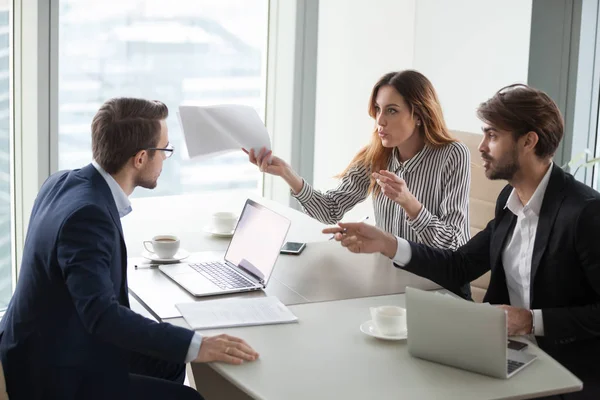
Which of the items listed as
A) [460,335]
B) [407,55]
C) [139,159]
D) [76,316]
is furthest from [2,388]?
[407,55]

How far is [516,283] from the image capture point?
2420 mm

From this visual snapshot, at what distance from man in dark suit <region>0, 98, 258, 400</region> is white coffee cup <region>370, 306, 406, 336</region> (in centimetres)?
34

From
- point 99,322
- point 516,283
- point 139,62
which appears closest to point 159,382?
point 99,322

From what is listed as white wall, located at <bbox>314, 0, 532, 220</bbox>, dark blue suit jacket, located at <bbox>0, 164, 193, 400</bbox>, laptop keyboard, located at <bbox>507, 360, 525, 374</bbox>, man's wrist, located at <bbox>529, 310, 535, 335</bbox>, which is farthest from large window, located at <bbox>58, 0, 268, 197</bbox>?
laptop keyboard, located at <bbox>507, 360, 525, 374</bbox>

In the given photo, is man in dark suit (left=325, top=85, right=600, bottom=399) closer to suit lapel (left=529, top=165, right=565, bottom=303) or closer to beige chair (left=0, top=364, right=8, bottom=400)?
suit lapel (left=529, top=165, right=565, bottom=303)

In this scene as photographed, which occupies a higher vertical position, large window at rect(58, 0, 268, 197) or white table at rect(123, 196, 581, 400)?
large window at rect(58, 0, 268, 197)

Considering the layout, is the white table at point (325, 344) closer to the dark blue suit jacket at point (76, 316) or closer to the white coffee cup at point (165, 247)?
the white coffee cup at point (165, 247)

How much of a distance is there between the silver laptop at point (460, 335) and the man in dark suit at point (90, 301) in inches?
14.7

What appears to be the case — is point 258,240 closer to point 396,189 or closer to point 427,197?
point 396,189

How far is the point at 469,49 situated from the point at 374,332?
239 centimetres

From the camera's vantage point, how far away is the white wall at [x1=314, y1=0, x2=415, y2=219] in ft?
15.0

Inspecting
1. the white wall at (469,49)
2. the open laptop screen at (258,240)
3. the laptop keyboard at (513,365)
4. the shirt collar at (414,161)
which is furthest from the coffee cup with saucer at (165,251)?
the white wall at (469,49)

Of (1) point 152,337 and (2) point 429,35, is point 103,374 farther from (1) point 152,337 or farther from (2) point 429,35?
(2) point 429,35

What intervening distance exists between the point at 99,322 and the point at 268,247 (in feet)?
2.32
